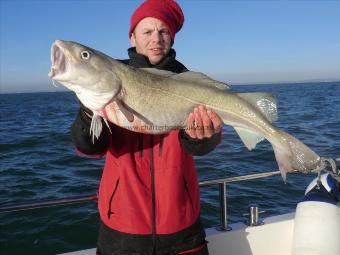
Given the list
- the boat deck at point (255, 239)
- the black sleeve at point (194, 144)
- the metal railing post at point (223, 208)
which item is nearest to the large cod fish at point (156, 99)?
the black sleeve at point (194, 144)

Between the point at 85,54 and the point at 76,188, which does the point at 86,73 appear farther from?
the point at 76,188

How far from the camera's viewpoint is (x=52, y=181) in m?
11.5

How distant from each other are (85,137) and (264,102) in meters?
1.65

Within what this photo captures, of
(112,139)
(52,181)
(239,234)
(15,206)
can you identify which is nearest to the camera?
(112,139)

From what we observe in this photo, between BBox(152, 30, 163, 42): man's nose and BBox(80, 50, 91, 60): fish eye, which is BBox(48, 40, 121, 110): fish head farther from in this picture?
BBox(152, 30, 163, 42): man's nose

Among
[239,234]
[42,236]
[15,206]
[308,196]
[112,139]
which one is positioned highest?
[112,139]

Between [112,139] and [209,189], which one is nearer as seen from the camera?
[112,139]

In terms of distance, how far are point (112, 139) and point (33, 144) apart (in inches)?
665

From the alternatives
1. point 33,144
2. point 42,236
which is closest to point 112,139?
point 42,236

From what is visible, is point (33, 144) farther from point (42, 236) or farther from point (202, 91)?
point (202, 91)

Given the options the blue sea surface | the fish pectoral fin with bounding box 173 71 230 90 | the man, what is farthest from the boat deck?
the blue sea surface

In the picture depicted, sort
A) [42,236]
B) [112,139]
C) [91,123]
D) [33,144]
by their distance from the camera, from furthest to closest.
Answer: [33,144] < [42,236] < [112,139] < [91,123]

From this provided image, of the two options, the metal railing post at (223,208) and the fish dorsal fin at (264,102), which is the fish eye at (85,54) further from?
the metal railing post at (223,208)

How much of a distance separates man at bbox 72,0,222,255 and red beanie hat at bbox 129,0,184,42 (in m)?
0.01
